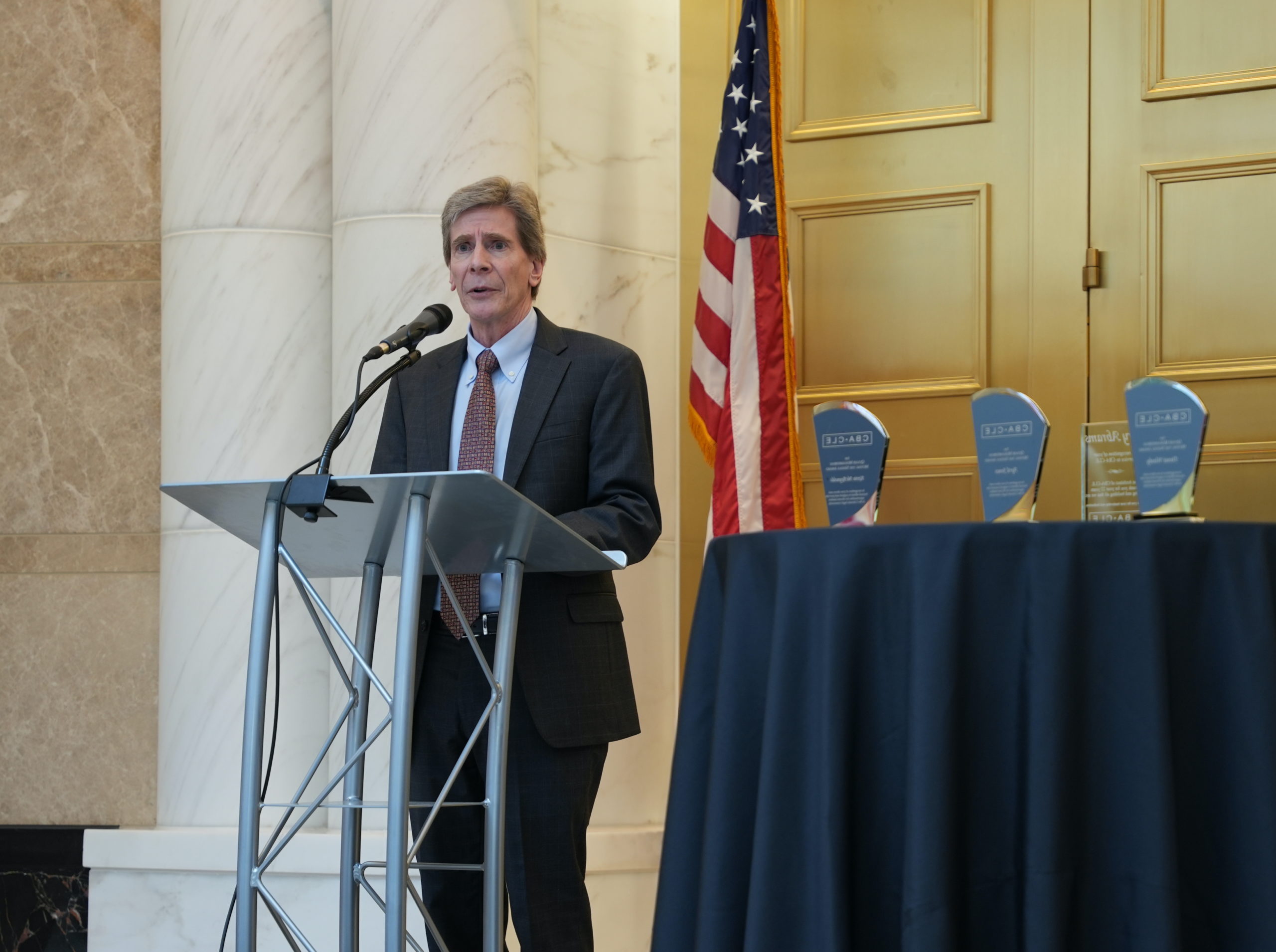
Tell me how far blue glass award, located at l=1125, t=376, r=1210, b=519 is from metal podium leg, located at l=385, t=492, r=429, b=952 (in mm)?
1055

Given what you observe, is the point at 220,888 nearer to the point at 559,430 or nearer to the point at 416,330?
the point at 559,430

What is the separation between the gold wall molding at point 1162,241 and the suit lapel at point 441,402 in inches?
85.3

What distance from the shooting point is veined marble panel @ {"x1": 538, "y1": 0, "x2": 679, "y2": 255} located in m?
4.37

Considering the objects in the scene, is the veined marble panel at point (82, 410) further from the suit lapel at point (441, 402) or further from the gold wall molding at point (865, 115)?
the gold wall molding at point (865, 115)

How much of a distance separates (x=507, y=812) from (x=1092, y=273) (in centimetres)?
251

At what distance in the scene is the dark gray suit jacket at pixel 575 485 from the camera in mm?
2746

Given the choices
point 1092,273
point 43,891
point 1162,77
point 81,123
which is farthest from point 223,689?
point 1162,77

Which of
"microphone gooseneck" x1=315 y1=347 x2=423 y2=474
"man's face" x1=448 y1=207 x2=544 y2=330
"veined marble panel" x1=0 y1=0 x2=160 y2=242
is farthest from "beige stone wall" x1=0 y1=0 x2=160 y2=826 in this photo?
"microphone gooseneck" x1=315 y1=347 x2=423 y2=474

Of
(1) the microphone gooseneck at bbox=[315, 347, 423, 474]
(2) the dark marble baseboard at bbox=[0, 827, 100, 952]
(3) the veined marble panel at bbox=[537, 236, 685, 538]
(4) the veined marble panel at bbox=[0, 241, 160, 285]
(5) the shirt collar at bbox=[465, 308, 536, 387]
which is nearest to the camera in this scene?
(1) the microphone gooseneck at bbox=[315, 347, 423, 474]

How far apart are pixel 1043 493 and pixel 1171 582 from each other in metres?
2.52

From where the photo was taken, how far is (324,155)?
4.41 m

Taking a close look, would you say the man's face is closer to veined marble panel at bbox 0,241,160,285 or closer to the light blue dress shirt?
the light blue dress shirt

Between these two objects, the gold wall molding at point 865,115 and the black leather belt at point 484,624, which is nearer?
the black leather belt at point 484,624

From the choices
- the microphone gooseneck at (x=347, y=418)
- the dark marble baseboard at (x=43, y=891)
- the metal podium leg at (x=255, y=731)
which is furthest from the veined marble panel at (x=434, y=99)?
the dark marble baseboard at (x=43, y=891)
